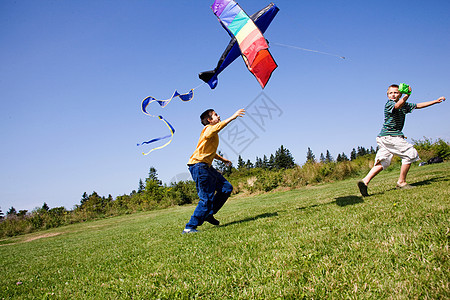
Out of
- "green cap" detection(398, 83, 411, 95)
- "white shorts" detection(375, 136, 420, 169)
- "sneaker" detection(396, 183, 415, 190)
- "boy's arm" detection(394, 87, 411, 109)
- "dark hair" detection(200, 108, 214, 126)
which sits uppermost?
"dark hair" detection(200, 108, 214, 126)

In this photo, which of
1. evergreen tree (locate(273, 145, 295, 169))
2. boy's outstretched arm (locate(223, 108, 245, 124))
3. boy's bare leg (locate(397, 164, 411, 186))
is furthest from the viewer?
evergreen tree (locate(273, 145, 295, 169))

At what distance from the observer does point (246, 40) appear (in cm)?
504

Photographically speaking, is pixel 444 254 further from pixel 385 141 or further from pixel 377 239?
pixel 385 141

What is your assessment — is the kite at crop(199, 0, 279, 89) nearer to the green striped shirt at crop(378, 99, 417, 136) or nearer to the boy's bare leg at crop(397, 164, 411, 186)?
the green striped shirt at crop(378, 99, 417, 136)

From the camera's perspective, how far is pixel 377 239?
8.06 ft

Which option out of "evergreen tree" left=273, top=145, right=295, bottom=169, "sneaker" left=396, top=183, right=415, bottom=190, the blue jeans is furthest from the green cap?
"evergreen tree" left=273, top=145, right=295, bottom=169

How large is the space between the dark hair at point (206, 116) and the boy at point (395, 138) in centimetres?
345

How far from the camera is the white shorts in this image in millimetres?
5324

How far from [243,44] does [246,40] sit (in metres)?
0.09

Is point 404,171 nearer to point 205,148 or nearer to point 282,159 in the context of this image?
point 205,148

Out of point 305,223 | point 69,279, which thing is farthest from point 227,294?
point 69,279

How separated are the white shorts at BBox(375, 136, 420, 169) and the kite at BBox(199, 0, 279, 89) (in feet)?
9.75

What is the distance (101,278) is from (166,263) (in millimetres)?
777

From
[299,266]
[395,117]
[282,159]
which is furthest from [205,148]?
[282,159]
